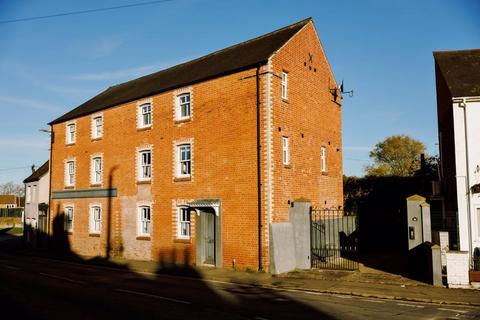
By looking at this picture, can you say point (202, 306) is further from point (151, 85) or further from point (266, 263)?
point (151, 85)

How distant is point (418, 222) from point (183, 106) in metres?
12.9

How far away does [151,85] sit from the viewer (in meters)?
26.9

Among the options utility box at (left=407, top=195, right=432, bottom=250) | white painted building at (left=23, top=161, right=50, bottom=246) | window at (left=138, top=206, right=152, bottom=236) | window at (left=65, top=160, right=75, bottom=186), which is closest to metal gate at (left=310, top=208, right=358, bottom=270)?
utility box at (left=407, top=195, right=432, bottom=250)

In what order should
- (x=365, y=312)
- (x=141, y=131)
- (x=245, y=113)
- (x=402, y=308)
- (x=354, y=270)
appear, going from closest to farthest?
1. (x=365, y=312)
2. (x=402, y=308)
3. (x=354, y=270)
4. (x=245, y=113)
5. (x=141, y=131)

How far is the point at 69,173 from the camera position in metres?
30.6

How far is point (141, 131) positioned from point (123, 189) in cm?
365

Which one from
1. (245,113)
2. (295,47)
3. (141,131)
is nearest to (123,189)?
(141,131)

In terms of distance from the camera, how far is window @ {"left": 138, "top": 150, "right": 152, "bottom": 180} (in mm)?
24484

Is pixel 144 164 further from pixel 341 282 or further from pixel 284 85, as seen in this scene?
pixel 341 282

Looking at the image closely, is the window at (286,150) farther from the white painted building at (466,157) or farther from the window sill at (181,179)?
the white painted building at (466,157)

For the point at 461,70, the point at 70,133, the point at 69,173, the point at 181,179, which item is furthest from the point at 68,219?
the point at 461,70

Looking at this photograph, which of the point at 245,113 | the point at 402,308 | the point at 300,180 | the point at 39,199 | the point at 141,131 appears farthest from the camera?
the point at 39,199

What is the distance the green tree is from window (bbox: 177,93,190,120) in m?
43.0

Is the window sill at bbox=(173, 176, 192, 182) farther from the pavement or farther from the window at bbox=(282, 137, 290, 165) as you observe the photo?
the window at bbox=(282, 137, 290, 165)
